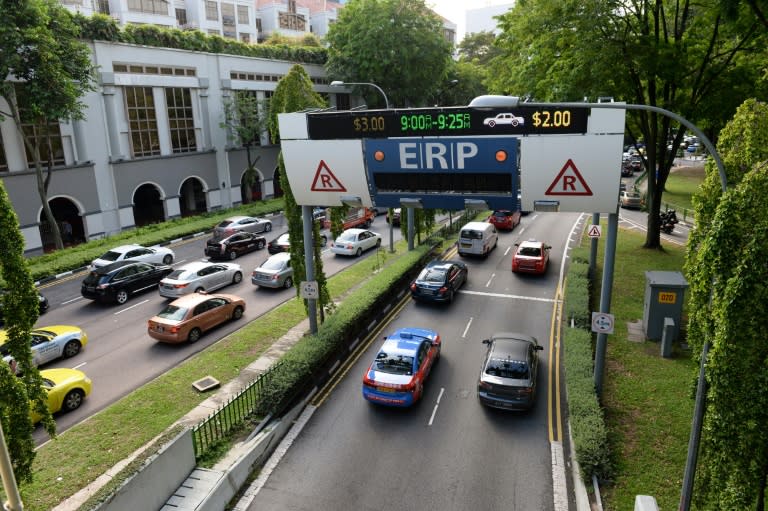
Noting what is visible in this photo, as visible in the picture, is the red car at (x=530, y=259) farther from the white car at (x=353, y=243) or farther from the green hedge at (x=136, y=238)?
the green hedge at (x=136, y=238)

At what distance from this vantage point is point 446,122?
13.9 metres

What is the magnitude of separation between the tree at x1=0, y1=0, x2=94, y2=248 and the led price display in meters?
22.1

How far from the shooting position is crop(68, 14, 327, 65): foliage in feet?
119

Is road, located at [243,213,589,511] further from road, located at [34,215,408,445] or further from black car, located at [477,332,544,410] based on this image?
road, located at [34,215,408,445]

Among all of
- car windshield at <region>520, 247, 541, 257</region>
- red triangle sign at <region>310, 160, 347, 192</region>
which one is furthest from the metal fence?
car windshield at <region>520, 247, 541, 257</region>

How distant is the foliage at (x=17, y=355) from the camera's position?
29.2 ft

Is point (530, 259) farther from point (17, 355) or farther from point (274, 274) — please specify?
point (17, 355)

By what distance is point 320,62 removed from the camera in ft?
181

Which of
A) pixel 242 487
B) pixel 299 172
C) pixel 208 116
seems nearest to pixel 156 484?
pixel 242 487

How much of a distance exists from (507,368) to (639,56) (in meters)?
17.1

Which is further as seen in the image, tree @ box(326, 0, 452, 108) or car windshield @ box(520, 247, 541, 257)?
tree @ box(326, 0, 452, 108)

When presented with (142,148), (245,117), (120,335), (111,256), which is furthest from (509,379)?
(245,117)

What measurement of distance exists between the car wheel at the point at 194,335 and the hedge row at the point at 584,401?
524 inches

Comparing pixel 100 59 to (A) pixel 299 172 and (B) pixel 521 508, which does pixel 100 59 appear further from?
(B) pixel 521 508
